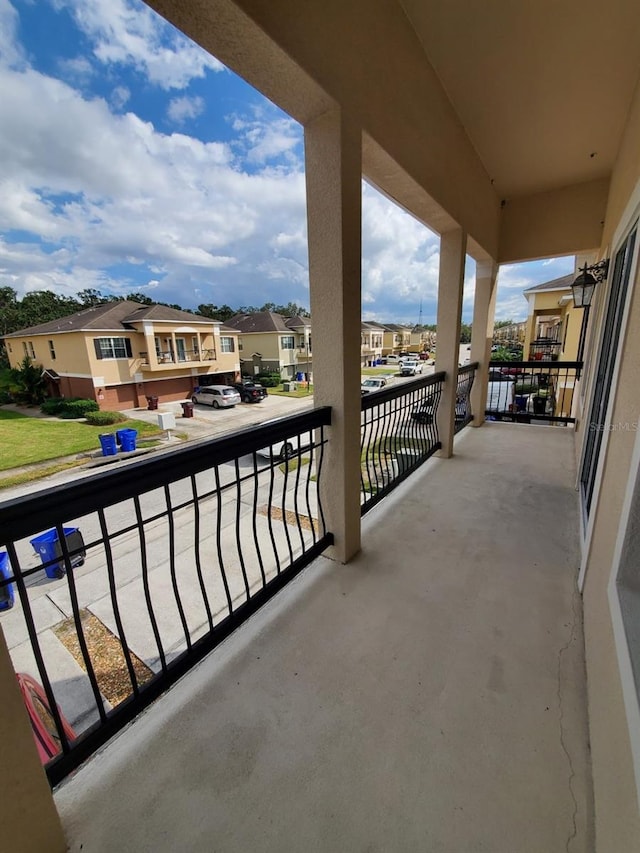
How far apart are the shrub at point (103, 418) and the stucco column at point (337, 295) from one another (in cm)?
134

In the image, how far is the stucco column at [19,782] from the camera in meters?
0.74

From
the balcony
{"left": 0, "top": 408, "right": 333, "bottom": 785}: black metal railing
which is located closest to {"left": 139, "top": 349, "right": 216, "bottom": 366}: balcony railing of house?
{"left": 0, "top": 408, "right": 333, "bottom": 785}: black metal railing

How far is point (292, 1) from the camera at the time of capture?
4.13 feet

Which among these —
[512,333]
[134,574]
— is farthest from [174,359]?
[512,333]

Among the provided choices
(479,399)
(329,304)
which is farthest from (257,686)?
(479,399)

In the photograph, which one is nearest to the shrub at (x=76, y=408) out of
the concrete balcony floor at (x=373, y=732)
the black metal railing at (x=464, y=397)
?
the concrete balcony floor at (x=373, y=732)

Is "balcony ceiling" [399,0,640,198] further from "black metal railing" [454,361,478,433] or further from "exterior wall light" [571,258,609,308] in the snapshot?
"black metal railing" [454,361,478,433]

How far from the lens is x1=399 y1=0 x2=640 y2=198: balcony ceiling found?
1917mm

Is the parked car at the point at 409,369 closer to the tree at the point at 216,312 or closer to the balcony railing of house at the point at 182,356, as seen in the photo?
the tree at the point at 216,312

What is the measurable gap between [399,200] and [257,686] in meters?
3.06

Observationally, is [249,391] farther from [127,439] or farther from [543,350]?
[543,350]

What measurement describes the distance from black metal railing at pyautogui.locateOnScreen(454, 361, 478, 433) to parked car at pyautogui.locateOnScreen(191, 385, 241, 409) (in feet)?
9.57

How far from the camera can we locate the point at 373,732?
3.81 feet

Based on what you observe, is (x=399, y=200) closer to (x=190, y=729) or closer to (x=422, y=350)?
(x=190, y=729)
